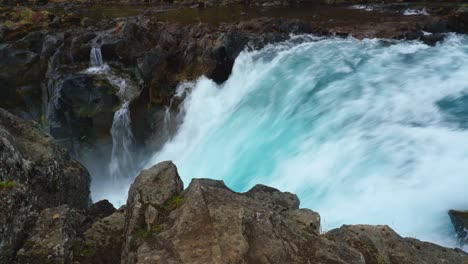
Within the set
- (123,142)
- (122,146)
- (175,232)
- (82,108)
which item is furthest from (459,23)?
(175,232)

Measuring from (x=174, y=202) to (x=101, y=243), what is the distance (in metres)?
1.65

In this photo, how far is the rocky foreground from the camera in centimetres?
606

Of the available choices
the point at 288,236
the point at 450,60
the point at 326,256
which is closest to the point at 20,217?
the point at 288,236

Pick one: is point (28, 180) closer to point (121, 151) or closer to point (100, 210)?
point (100, 210)

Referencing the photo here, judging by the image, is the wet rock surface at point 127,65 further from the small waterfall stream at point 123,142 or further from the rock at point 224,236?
the rock at point 224,236

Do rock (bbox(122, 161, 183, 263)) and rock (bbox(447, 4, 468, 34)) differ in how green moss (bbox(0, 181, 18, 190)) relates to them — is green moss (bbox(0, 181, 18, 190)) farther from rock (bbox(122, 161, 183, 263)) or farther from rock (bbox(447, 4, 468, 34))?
rock (bbox(447, 4, 468, 34))

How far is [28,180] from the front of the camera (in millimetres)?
8320

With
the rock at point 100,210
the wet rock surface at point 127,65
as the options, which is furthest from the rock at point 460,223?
the wet rock surface at point 127,65

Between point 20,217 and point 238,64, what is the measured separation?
697 inches

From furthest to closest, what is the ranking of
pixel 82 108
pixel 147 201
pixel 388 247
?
1. pixel 82 108
2. pixel 388 247
3. pixel 147 201

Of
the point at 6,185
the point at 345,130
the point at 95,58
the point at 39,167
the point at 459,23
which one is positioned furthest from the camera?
the point at 459,23

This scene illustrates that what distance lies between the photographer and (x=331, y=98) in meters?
18.7

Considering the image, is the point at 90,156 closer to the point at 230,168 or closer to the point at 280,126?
the point at 230,168

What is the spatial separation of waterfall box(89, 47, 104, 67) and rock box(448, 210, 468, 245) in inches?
795
